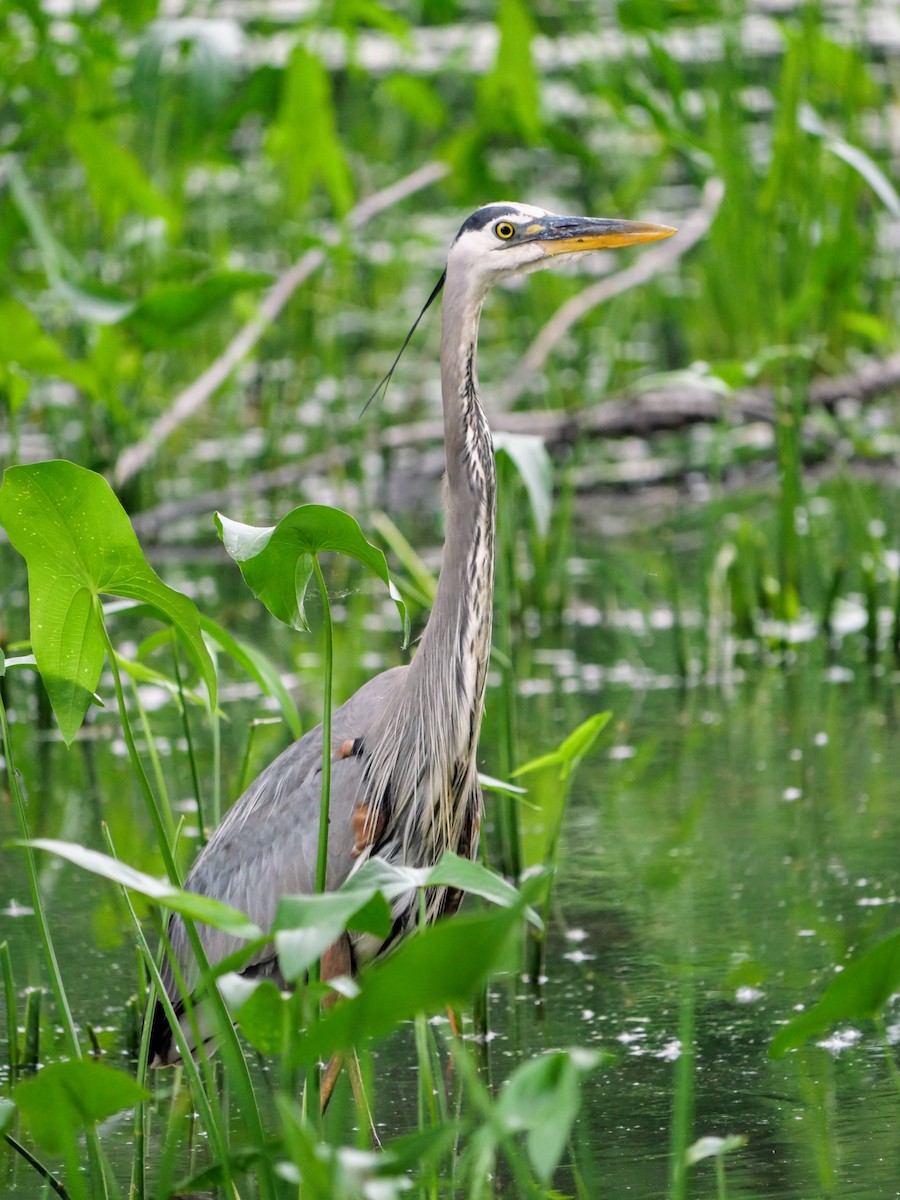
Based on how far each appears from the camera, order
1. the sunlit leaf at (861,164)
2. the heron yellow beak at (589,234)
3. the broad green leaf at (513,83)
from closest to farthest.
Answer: the heron yellow beak at (589,234) → the sunlit leaf at (861,164) → the broad green leaf at (513,83)

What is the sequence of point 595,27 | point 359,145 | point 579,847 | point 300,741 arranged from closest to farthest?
point 300,741 < point 579,847 < point 595,27 < point 359,145

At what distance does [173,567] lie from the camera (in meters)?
6.59

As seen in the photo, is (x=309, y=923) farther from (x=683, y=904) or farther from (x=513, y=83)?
(x=513, y=83)

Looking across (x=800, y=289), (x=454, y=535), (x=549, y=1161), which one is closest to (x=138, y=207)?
(x=800, y=289)

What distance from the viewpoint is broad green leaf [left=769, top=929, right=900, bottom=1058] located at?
5.91ft

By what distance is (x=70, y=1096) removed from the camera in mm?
1875

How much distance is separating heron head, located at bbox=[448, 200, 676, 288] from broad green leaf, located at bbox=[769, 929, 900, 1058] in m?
1.57

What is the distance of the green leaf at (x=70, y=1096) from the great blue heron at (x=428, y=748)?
99cm

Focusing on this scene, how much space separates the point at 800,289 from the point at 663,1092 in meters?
3.15

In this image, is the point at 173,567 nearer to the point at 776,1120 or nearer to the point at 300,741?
the point at 300,741

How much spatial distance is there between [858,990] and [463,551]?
124 centimetres

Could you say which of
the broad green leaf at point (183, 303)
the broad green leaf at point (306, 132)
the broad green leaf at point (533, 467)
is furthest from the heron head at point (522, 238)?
the broad green leaf at point (306, 132)

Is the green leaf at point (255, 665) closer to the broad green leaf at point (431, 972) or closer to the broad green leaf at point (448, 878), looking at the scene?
the broad green leaf at point (448, 878)

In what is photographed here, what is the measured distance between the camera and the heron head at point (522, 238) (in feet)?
10.2
